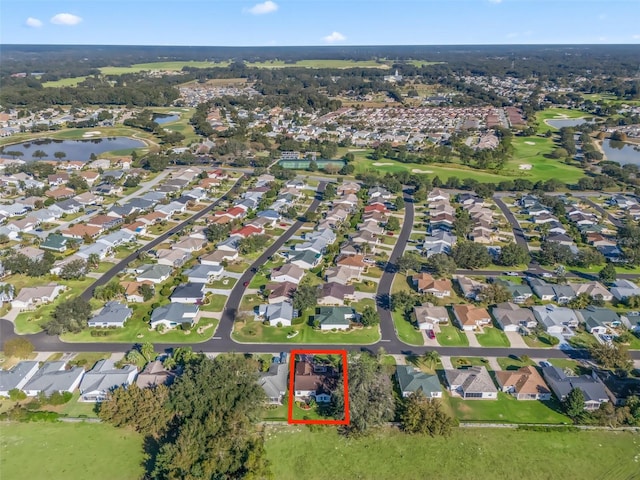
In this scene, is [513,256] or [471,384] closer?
[471,384]

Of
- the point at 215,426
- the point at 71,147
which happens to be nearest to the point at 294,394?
the point at 215,426

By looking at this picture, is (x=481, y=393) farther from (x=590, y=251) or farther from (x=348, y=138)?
(x=348, y=138)

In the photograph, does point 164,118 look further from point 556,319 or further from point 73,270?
point 556,319

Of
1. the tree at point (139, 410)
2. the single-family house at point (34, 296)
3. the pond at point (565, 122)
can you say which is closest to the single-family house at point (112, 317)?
the single-family house at point (34, 296)

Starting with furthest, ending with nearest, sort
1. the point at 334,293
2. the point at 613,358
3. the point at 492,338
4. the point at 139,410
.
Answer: the point at 334,293, the point at 492,338, the point at 613,358, the point at 139,410

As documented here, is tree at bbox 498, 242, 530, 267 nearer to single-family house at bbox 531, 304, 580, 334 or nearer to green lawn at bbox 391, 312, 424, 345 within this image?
single-family house at bbox 531, 304, 580, 334

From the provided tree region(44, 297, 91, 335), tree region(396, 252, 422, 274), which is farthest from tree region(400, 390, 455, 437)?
tree region(44, 297, 91, 335)
